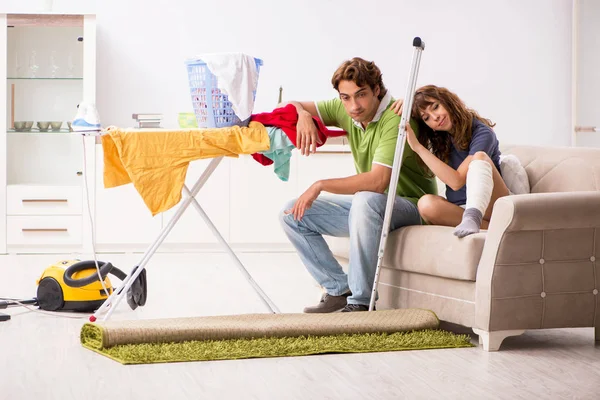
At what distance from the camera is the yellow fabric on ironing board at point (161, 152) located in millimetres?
3129

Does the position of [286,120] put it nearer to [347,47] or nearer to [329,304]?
[329,304]

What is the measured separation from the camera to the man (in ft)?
11.1

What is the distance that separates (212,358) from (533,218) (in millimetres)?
1112

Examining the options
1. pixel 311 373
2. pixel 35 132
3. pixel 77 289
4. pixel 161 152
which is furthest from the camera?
pixel 35 132

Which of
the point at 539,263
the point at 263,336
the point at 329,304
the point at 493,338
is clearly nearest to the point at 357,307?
the point at 329,304

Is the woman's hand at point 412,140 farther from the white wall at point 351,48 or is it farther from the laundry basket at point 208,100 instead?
the white wall at point 351,48

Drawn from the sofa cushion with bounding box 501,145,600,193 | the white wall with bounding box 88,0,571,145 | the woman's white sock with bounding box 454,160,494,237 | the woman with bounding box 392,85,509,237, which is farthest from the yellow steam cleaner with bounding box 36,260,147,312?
the white wall with bounding box 88,0,571,145

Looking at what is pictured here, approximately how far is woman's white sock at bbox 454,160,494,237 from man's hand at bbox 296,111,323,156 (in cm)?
56

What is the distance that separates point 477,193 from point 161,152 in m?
1.09

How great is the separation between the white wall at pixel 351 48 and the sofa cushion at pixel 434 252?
3.46 meters

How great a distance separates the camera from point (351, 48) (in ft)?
23.0

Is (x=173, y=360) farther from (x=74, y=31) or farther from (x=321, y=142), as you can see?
(x=74, y=31)

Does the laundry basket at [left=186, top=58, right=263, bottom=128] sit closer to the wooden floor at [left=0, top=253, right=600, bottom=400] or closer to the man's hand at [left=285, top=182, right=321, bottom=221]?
the man's hand at [left=285, top=182, right=321, bottom=221]

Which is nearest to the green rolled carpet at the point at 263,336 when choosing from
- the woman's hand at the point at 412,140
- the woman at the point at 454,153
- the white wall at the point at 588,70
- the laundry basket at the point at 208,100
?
the woman at the point at 454,153
